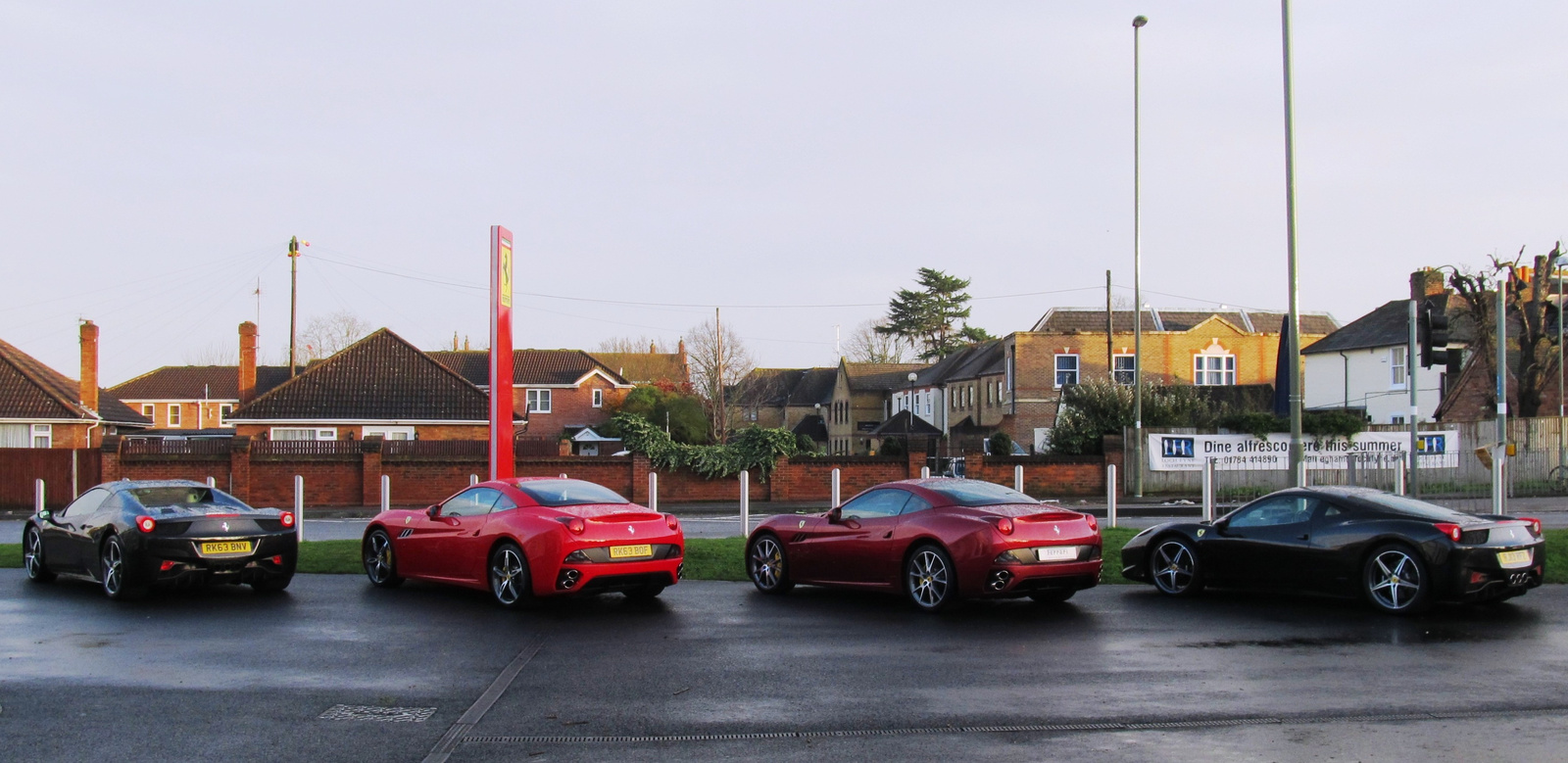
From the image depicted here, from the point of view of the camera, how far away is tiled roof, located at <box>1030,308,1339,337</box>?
55250 millimetres

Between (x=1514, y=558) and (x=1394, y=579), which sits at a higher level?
(x=1514, y=558)

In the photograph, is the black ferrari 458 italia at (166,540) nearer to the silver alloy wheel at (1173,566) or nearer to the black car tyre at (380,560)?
the black car tyre at (380,560)

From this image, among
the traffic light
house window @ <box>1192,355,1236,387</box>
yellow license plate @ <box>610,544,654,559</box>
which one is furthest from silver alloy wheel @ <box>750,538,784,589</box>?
house window @ <box>1192,355,1236,387</box>

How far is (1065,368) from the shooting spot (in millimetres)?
53750

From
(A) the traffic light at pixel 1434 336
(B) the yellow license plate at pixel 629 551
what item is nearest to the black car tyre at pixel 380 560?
(B) the yellow license plate at pixel 629 551

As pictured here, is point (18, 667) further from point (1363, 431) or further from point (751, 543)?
point (1363, 431)

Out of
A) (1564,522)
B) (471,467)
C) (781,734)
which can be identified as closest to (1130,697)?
(781,734)

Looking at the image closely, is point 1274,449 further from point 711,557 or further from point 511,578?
point 511,578

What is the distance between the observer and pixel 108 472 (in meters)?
32.1

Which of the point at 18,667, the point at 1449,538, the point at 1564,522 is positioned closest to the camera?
the point at 18,667

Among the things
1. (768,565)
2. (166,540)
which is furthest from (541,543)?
(166,540)

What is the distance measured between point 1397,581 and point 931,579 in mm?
4181

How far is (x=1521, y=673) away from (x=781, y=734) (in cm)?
522

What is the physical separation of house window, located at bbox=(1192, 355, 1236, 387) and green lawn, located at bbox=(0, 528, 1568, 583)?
36982 mm
